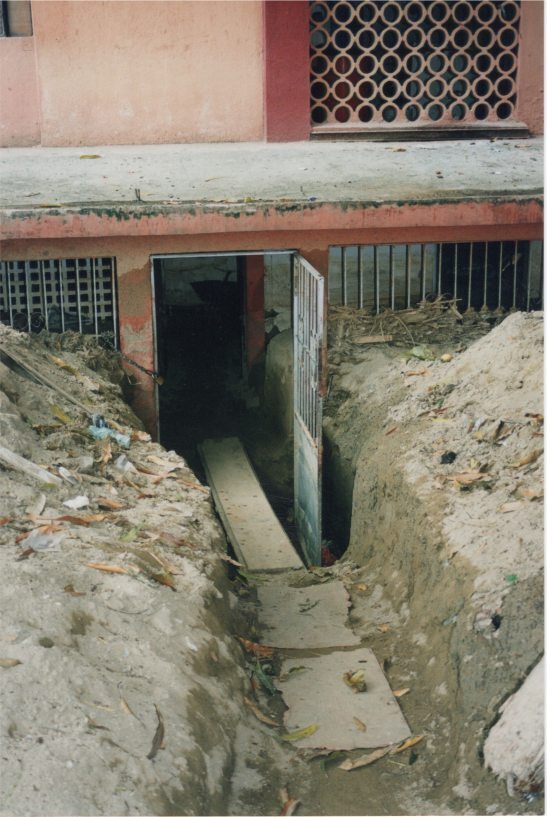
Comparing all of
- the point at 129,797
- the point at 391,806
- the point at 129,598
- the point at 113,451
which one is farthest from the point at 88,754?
the point at 113,451

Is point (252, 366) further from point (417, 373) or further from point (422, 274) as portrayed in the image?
point (417, 373)

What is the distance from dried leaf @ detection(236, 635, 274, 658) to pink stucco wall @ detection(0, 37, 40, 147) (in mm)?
6318

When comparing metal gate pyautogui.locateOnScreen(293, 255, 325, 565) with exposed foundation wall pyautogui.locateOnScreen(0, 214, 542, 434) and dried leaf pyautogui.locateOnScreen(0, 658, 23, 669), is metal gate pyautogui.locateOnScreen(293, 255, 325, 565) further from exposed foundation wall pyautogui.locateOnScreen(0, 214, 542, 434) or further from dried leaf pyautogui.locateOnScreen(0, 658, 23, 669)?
dried leaf pyautogui.locateOnScreen(0, 658, 23, 669)

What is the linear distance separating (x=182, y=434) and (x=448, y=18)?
16.5 feet

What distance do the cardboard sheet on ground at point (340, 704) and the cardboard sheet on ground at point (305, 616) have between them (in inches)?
9.7

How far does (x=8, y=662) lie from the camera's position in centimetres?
489

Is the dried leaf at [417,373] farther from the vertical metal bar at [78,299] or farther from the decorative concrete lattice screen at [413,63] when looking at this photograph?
the decorative concrete lattice screen at [413,63]

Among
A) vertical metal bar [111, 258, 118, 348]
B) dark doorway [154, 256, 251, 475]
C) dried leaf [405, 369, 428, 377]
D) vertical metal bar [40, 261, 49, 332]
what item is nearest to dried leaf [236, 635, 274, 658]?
dried leaf [405, 369, 428, 377]

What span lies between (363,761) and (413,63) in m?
7.71

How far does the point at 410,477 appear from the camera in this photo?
741 centimetres

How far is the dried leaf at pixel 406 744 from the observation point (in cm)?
569

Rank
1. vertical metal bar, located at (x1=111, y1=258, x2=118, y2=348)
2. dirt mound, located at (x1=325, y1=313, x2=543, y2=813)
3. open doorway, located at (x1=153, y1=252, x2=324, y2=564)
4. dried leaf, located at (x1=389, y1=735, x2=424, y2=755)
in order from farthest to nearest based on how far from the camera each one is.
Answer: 1. vertical metal bar, located at (x1=111, y1=258, x2=118, y2=348)
2. open doorway, located at (x1=153, y1=252, x2=324, y2=564)
3. dried leaf, located at (x1=389, y1=735, x2=424, y2=755)
4. dirt mound, located at (x1=325, y1=313, x2=543, y2=813)

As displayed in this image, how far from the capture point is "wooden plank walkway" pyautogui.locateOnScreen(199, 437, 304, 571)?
28.6 feet

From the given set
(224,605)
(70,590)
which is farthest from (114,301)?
(70,590)
